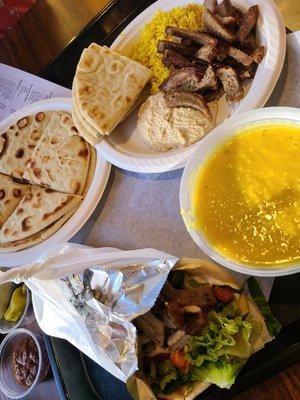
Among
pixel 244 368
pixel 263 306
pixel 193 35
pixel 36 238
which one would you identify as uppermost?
pixel 193 35

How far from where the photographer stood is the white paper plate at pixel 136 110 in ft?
5.91

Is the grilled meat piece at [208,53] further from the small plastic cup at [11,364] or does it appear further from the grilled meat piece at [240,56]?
the small plastic cup at [11,364]

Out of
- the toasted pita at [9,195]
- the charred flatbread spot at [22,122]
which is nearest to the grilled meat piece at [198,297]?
the toasted pita at [9,195]

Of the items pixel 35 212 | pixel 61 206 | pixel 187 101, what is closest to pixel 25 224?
pixel 35 212

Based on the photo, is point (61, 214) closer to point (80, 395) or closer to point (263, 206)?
point (80, 395)

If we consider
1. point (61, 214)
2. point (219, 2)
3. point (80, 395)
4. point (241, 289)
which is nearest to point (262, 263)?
point (241, 289)

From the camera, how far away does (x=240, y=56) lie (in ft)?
6.10

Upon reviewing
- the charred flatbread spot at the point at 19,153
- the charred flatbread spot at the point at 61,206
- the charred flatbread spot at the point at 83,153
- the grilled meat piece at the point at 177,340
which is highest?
the charred flatbread spot at the point at 19,153

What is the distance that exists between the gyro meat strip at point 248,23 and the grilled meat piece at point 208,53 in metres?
0.11

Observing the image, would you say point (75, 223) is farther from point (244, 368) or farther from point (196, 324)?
point (244, 368)

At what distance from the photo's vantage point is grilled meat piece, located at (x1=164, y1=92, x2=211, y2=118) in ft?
6.30

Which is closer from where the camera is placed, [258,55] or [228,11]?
[258,55]

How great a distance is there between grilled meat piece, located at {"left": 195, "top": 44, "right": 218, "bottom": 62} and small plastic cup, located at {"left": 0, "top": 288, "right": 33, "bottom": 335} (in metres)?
1.39

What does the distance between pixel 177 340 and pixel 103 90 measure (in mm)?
1230
